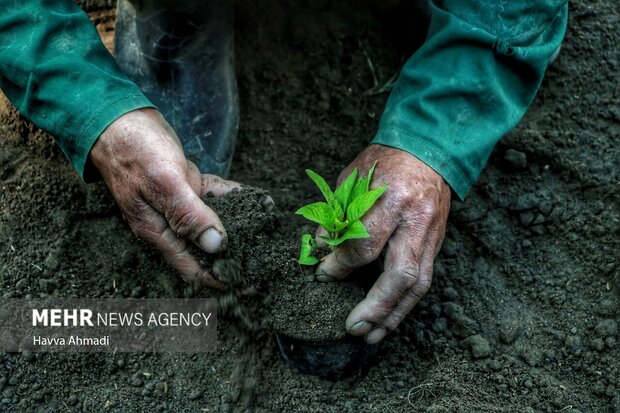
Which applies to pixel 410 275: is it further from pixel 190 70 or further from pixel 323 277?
pixel 190 70

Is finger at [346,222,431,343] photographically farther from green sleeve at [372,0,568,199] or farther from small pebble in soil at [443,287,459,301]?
small pebble in soil at [443,287,459,301]

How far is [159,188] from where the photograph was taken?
210 cm

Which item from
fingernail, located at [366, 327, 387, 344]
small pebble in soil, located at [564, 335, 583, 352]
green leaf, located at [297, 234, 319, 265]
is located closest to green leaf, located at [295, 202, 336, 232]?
green leaf, located at [297, 234, 319, 265]

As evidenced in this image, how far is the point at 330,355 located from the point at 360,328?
170 millimetres

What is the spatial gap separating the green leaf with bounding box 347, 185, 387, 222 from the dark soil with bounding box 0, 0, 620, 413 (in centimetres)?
29

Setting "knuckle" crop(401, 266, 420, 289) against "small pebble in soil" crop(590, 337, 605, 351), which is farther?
"small pebble in soil" crop(590, 337, 605, 351)

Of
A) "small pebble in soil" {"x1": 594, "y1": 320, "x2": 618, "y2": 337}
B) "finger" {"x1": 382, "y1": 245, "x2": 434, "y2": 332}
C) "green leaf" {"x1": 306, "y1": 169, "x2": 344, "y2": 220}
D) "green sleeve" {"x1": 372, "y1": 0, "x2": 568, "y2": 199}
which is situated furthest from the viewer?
"small pebble in soil" {"x1": 594, "y1": 320, "x2": 618, "y2": 337}

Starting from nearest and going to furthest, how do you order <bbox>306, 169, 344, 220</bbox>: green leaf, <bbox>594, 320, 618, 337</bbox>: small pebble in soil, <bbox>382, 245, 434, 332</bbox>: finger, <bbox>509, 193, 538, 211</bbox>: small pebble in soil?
<bbox>306, 169, 344, 220</bbox>: green leaf < <bbox>382, 245, 434, 332</bbox>: finger < <bbox>594, 320, 618, 337</bbox>: small pebble in soil < <bbox>509, 193, 538, 211</bbox>: small pebble in soil

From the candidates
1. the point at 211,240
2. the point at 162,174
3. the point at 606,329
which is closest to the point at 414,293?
the point at 211,240

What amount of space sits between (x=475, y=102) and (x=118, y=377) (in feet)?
4.84

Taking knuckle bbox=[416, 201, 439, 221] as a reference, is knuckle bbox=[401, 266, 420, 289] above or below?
below

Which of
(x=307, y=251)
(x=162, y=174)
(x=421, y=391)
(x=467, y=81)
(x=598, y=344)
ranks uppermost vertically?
(x=467, y=81)

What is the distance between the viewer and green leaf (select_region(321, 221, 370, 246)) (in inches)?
75.7

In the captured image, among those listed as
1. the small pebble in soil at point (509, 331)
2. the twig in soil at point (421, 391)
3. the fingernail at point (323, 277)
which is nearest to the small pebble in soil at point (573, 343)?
the small pebble in soil at point (509, 331)
